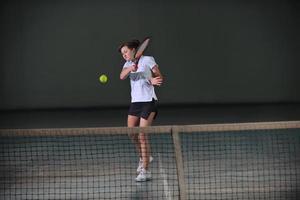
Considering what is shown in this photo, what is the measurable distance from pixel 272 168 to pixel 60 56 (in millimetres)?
4255

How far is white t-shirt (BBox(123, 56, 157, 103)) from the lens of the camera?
209 inches

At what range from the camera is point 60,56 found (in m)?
8.41

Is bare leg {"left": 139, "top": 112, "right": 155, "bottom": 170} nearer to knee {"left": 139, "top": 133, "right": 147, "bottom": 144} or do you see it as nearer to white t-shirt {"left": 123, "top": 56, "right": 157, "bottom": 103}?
knee {"left": 139, "top": 133, "right": 147, "bottom": 144}

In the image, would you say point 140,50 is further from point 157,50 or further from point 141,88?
point 157,50

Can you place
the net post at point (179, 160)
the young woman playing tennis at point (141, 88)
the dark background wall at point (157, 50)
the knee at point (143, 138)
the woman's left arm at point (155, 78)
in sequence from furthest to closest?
the dark background wall at point (157, 50), the young woman playing tennis at point (141, 88), the woman's left arm at point (155, 78), the knee at point (143, 138), the net post at point (179, 160)

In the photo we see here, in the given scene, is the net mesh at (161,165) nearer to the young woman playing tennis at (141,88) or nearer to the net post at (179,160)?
the net post at (179,160)

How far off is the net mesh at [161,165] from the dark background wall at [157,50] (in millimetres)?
1097

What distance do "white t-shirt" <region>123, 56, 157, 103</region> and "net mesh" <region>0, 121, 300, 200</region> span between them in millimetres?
464

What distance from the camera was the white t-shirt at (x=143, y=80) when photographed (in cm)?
531

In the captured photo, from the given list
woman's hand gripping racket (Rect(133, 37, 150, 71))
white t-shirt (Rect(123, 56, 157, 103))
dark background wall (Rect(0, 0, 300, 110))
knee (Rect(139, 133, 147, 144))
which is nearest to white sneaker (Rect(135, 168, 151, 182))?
knee (Rect(139, 133, 147, 144))

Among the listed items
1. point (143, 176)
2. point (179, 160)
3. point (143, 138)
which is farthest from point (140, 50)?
point (179, 160)

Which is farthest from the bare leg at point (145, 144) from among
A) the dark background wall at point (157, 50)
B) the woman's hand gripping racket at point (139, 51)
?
the dark background wall at point (157, 50)

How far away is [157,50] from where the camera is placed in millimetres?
8492

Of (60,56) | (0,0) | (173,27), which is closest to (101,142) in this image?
(60,56)
